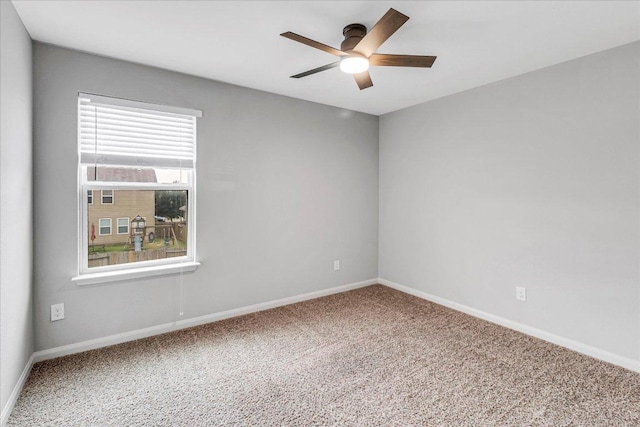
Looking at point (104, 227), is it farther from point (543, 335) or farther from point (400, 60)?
point (543, 335)

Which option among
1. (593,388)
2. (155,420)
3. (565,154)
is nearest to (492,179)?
(565,154)

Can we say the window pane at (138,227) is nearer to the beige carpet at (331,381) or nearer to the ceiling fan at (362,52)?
the beige carpet at (331,381)

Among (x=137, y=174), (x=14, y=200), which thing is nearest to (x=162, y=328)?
(x=137, y=174)

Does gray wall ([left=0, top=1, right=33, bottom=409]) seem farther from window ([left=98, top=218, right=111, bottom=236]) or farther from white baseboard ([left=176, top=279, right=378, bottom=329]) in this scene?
white baseboard ([left=176, top=279, right=378, bottom=329])

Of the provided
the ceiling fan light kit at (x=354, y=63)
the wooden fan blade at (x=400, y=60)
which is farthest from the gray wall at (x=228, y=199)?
the wooden fan blade at (x=400, y=60)

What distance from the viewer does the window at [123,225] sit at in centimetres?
288

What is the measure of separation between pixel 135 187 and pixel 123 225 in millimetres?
357

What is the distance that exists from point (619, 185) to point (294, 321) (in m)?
2.97

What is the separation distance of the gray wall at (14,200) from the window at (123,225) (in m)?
0.61

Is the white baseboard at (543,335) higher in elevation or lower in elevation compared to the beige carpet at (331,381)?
higher

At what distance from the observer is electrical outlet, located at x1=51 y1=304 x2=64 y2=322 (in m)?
Result: 2.52

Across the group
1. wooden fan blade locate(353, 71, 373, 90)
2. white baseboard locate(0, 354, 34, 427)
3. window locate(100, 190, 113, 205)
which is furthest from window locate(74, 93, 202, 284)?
wooden fan blade locate(353, 71, 373, 90)

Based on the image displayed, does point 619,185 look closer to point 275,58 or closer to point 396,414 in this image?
point 396,414

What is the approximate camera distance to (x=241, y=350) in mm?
2701
